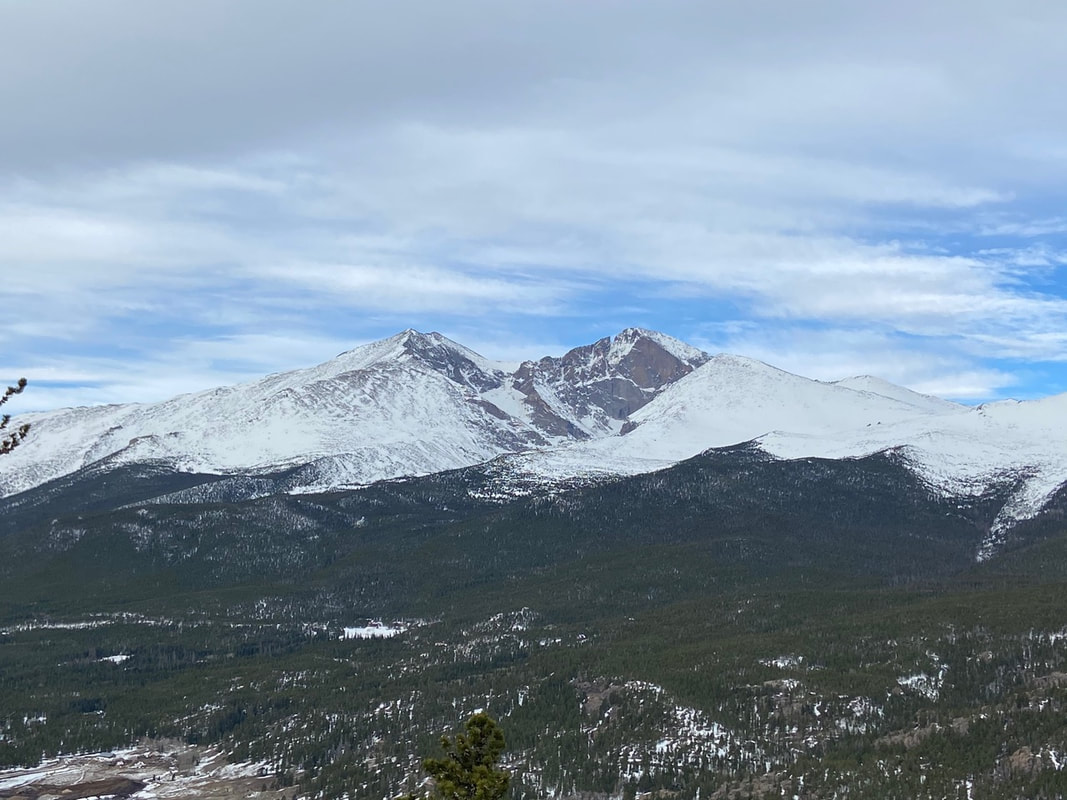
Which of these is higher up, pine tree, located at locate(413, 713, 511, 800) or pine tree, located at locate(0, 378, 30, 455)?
pine tree, located at locate(0, 378, 30, 455)

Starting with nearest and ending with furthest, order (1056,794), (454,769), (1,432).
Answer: (1,432) → (454,769) → (1056,794)

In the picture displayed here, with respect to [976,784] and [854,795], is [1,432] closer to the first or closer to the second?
[854,795]

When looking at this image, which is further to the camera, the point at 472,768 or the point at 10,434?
the point at 472,768

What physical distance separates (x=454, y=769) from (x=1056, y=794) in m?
147

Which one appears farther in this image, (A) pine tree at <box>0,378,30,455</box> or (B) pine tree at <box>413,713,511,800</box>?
(B) pine tree at <box>413,713,511,800</box>

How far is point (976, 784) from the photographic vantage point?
199 metres

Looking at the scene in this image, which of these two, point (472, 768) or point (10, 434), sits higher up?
point (10, 434)

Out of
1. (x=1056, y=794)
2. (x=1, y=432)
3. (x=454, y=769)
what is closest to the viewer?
(x=1, y=432)

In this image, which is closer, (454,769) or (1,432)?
(1,432)

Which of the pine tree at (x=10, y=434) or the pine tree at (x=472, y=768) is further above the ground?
the pine tree at (x=10, y=434)

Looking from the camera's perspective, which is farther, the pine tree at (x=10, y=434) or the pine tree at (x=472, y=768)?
the pine tree at (x=472, y=768)

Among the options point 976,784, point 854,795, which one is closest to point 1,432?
point 854,795

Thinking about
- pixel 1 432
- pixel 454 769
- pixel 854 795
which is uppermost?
pixel 1 432

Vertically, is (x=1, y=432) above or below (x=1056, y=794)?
above
